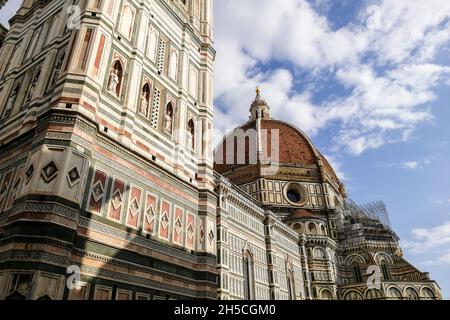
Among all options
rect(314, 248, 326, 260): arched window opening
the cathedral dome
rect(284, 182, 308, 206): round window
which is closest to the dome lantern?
the cathedral dome

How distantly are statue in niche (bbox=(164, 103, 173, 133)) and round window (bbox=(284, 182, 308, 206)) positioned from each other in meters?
39.3

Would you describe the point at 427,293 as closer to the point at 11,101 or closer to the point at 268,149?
the point at 268,149

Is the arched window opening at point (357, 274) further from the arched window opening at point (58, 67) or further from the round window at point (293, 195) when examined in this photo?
the arched window opening at point (58, 67)

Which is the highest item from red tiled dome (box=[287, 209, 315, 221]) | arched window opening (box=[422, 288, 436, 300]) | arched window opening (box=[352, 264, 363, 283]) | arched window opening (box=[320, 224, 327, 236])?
red tiled dome (box=[287, 209, 315, 221])

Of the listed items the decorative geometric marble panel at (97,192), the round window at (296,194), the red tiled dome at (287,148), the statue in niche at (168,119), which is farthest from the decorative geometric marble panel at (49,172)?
the red tiled dome at (287,148)

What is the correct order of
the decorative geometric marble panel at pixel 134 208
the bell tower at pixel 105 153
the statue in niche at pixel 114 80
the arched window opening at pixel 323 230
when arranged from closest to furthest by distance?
the bell tower at pixel 105 153
the decorative geometric marble panel at pixel 134 208
the statue in niche at pixel 114 80
the arched window opening at pixel 323 230

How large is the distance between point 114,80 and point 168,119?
2.23m

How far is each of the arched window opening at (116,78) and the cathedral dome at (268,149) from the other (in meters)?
42.1

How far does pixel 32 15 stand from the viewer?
41.9 ft

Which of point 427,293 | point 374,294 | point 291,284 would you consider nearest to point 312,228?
point 291,284

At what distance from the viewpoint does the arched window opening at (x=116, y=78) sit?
941cm

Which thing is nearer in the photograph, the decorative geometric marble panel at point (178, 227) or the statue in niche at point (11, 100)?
the decorative geometric marble panel at point (178, 227)

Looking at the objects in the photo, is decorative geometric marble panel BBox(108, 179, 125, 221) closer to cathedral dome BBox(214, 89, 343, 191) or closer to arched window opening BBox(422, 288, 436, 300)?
arched window opening BBox(422, 288, 436, 300)

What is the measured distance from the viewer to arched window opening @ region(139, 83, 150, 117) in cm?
1023
